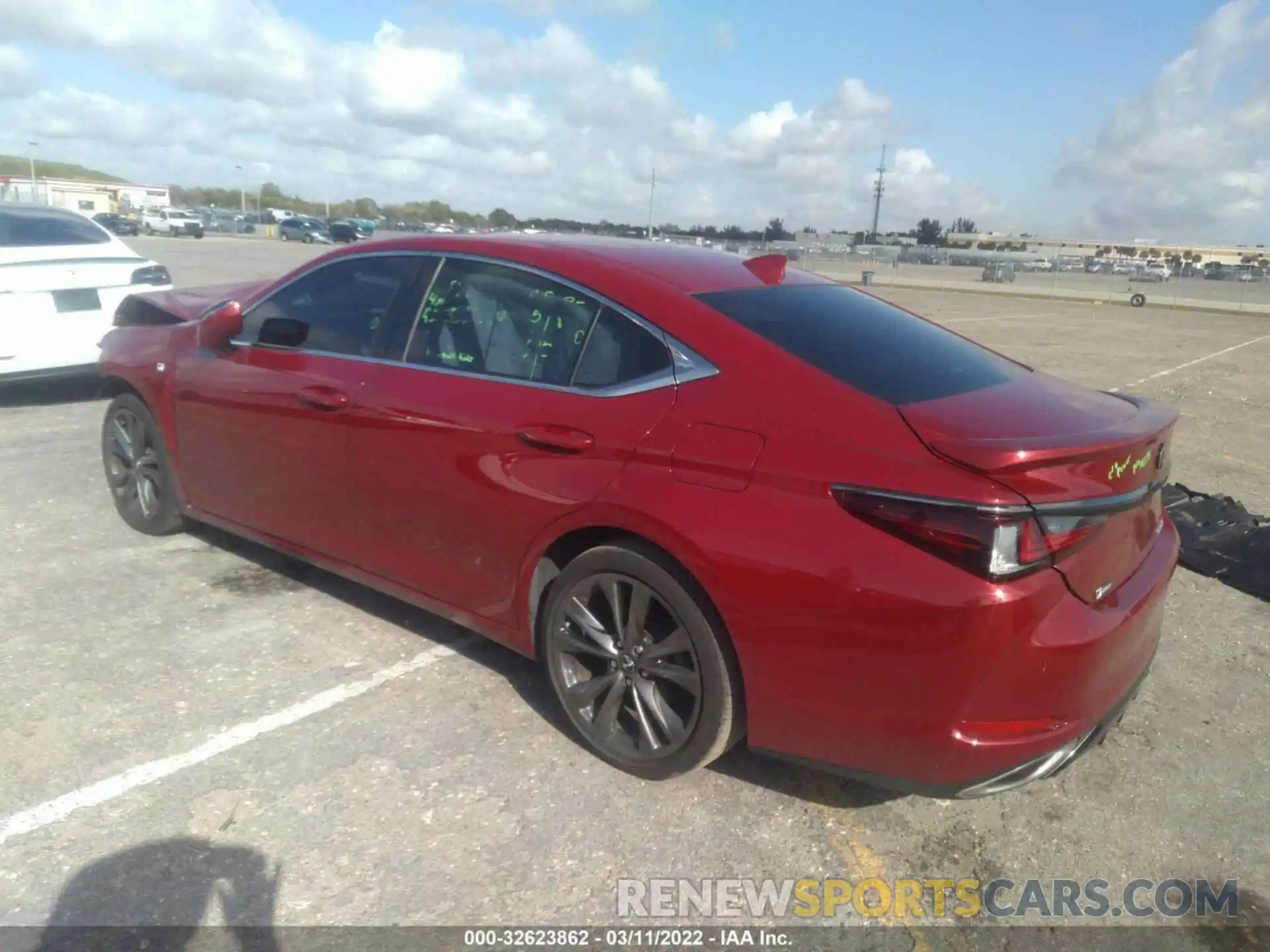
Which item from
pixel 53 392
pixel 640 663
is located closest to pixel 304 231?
pixel 53 392

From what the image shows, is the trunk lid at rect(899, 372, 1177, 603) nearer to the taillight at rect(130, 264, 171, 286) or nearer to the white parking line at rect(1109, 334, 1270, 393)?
the taillight at rect(130, 264, 171, 286)

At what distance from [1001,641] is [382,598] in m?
2.88

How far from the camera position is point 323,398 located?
3744 millimetres

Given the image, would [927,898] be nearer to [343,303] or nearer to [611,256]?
[611,256]

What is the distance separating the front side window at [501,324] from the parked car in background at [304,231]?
51.5 meters

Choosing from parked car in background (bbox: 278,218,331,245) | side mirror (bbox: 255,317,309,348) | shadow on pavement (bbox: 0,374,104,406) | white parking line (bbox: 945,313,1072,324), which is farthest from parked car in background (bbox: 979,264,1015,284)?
side mirror (bbox: 255,317,309,348)

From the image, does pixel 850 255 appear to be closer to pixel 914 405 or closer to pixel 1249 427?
pixel 1249 427

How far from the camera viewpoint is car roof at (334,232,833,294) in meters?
3.24

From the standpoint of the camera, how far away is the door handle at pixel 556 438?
298 centimetres

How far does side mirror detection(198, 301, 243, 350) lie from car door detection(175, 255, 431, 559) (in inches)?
1.6

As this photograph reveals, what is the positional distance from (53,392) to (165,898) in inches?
295

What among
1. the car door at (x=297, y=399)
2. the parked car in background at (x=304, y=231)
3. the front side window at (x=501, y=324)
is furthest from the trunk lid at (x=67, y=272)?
the parked car in background at (x=304, y=231)

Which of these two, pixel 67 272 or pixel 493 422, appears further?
pixel 67 272

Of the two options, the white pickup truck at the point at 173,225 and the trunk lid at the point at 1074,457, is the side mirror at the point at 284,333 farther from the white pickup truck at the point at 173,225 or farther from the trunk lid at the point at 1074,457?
the white pickup truck at the point at 173,225
